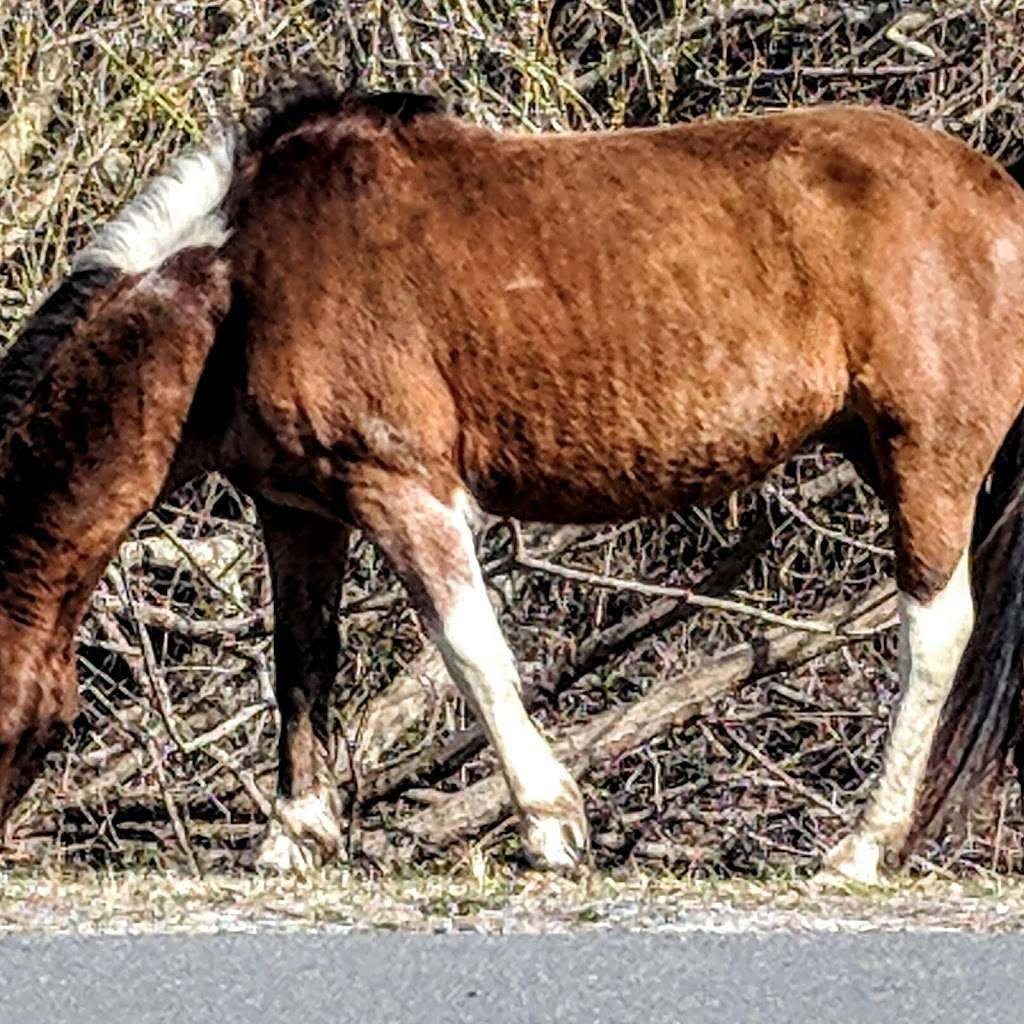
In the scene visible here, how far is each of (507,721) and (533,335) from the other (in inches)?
40.9

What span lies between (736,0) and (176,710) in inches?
135

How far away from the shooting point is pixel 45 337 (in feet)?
26.0

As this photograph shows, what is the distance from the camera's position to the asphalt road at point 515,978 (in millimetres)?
5121

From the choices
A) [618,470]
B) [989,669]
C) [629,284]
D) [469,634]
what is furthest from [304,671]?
[989,669]

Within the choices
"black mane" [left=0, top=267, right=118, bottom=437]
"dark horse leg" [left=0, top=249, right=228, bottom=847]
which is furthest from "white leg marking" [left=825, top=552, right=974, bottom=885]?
"black mane" [left=0, top=267, right=118, bottom=437]

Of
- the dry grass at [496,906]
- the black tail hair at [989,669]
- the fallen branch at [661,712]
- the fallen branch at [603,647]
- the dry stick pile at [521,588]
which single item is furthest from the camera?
the fallen branch at [603,647]

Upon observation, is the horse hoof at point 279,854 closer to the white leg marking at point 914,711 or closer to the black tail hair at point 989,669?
the white leg marking at point 914,711

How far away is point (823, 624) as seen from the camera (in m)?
11.0

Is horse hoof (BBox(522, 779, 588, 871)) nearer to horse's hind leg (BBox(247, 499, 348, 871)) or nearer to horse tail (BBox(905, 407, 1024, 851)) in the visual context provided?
horse's hind leg (BBox(247, 499, 348, 871))

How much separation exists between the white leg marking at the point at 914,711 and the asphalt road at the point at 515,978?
1.84m

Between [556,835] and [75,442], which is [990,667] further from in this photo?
[75,442]

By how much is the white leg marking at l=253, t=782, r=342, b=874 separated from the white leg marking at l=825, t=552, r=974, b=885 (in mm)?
1429

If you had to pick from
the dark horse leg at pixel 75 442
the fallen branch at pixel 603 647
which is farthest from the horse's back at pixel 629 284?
the fallen branch at pixel 603 647

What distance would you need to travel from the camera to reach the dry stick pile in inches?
415
